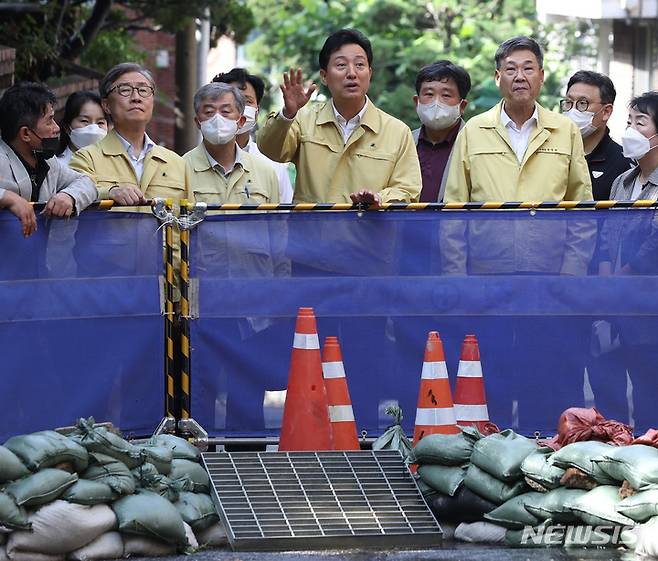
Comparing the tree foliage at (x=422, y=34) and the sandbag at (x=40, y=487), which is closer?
the sandbag at (x=40, y=487)

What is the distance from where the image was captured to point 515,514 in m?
7.23

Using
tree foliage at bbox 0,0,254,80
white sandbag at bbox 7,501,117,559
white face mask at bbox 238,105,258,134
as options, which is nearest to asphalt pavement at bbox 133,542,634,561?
white sandbag at bbox 7,501,117,559

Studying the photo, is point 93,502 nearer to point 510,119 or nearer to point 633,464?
point 633,464

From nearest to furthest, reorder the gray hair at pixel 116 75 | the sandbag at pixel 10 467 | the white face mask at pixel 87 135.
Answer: the sandbag at pixel 10 467, the gray hair at pixel 116 75, the white face mask at pixel 87 135

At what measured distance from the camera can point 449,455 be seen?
7.61 m

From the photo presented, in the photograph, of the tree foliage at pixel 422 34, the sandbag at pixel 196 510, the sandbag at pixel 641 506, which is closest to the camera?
the sandbag at pixel 641 506

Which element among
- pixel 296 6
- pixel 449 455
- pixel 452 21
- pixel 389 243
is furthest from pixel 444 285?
pixel 296 6

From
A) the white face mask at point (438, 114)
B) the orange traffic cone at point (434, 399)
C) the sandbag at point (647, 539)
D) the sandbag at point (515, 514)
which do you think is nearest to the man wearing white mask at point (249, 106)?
the white face mask at point (438, 114)

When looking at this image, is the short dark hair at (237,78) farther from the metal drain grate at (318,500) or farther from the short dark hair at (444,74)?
the metal drain grate at (318,500)

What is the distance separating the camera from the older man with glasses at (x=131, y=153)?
30.0 ft

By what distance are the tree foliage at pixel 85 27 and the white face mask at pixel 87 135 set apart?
5537mm

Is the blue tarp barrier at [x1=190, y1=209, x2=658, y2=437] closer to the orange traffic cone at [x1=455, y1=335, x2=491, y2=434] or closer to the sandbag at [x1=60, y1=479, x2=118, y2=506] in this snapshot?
the orange traffic cone at [x1=455, y1=335, x2=491, y2=434]

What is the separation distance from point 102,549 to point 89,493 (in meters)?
0.26

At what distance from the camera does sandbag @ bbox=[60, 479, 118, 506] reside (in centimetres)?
675
